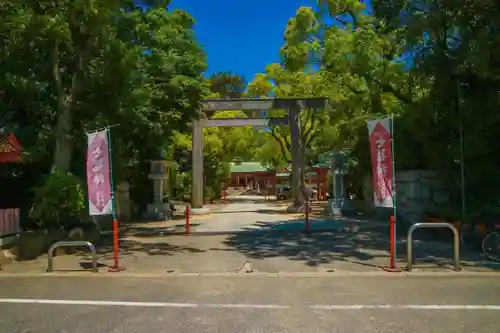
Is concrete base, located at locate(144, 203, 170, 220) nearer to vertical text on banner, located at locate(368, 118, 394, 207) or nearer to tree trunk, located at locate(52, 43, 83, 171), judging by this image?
tree trunk, located at locate(52, 43, 83, 171)

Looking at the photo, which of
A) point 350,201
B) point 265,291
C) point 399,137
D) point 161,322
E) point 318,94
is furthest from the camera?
Answer: point 318,94

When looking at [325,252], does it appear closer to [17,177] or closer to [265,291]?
[265,291]

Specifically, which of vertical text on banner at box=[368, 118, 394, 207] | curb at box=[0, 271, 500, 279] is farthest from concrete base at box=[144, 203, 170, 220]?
vertical text on banner at box=[368, 118, 394, 207]

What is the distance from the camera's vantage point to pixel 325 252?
489 inches

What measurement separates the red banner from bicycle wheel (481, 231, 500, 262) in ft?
38.8

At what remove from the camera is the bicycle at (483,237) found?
1084 centimetres

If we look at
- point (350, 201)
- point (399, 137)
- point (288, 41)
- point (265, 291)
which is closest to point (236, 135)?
point (288, 41)

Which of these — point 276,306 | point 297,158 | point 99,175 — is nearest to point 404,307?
point 276,306

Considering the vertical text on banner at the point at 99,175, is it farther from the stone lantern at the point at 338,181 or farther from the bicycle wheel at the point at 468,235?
the stone lantern at the point at 338,181

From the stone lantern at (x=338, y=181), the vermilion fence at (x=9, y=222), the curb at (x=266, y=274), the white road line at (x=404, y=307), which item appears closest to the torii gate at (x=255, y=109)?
the stone lantern at (x=338, y=181)

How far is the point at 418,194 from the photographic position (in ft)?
Answer: 52.5

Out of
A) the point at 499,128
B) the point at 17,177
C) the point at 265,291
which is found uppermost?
the point at 499,128

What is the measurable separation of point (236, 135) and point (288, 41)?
61.5 ft

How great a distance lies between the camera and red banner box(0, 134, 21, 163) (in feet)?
43.9
